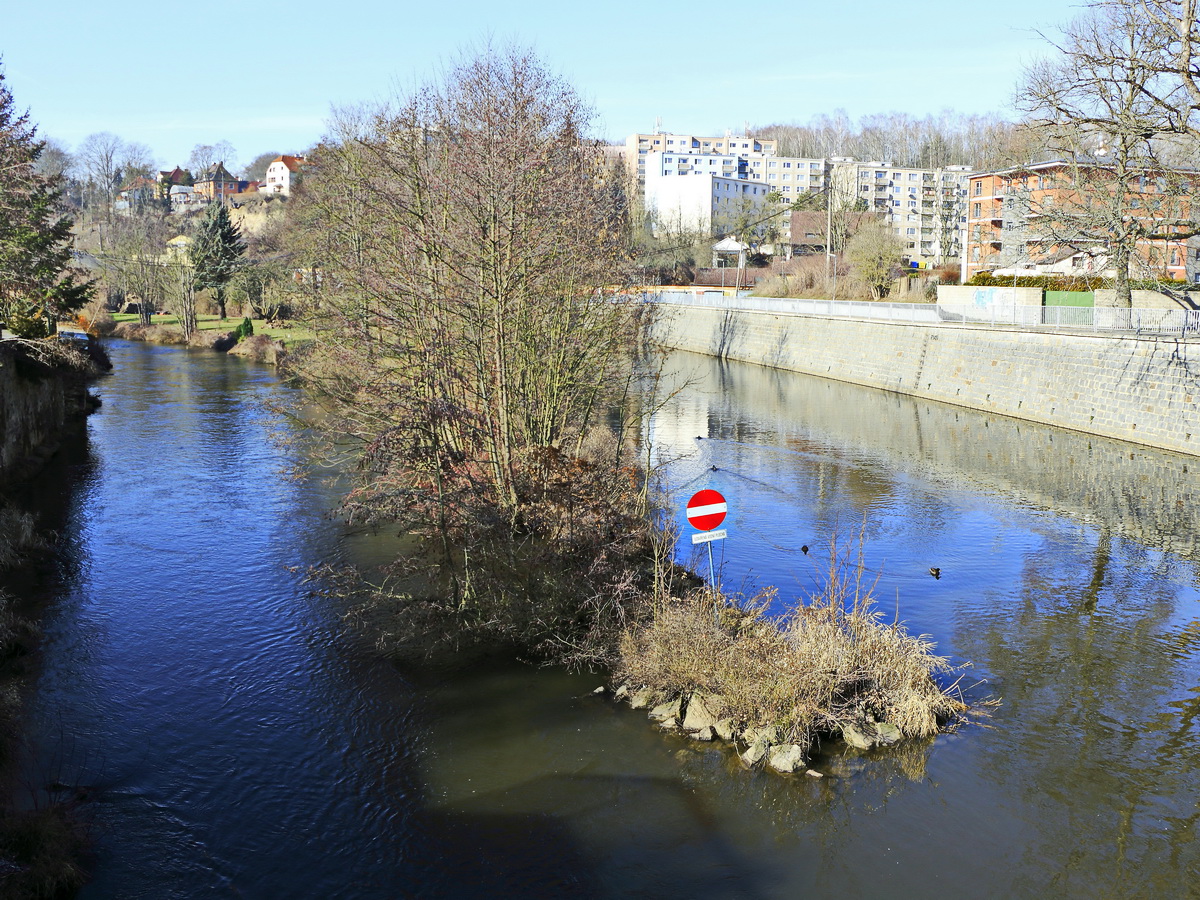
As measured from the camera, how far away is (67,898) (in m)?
7.86

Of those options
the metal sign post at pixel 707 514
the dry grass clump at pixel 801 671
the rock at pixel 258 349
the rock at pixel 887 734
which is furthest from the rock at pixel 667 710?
the rock at pixel 258 349

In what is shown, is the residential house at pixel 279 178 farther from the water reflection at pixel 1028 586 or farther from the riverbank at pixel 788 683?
the riverbank at pixel 788 683

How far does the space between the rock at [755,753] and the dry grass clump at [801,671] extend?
9.1 inches

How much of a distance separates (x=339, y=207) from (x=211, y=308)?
152 ft

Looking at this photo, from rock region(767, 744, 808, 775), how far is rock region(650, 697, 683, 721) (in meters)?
1.24

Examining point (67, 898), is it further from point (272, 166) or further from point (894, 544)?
point (272, 166)

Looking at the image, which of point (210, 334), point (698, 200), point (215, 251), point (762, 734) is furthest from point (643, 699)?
point (698, 200)

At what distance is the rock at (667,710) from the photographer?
10.9 m

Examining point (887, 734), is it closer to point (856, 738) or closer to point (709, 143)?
point (856, 738)

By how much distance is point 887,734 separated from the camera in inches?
417

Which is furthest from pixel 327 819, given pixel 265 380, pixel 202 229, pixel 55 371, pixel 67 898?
pixel 202 229

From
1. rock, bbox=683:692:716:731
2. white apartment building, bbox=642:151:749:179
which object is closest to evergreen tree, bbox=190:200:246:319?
rock, bbox=683:692:716:731

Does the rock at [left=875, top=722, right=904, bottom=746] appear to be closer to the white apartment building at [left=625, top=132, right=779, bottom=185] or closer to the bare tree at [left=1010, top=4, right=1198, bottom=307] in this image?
the bare tree at [left=1010, top=4, right=1198, bottom=307]

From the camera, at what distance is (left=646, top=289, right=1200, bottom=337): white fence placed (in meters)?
28.6
